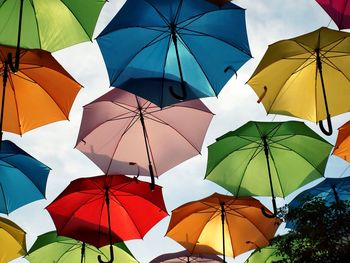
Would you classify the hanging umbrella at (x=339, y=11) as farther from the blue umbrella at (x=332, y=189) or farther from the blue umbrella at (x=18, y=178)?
the blue umbrella at (x=18, y=178)

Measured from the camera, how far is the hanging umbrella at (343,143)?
1087cm

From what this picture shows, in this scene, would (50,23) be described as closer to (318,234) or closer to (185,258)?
(318,234)

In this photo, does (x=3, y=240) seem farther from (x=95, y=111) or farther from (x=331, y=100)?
(x=331, y=100)

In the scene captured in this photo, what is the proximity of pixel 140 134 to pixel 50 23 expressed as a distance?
3.26 meters

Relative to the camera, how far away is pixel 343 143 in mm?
11031

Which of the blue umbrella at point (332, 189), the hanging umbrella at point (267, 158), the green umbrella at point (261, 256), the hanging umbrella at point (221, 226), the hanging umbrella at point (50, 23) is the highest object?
the hanging umbrella at point (50, 23)

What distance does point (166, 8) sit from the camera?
884 cm

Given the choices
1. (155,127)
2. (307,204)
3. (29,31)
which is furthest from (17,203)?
(307,204)

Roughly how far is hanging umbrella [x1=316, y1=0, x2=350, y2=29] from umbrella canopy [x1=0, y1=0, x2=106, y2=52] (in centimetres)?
379

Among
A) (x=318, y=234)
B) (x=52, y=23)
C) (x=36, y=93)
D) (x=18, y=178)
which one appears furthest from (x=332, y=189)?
(x=52, y=23)

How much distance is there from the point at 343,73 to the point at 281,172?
8.34 ft

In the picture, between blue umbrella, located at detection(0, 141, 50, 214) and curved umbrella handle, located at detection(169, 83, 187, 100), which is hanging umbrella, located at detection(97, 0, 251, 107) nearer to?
curved umbrella handle, located at detection(169, 83, 187, 100)

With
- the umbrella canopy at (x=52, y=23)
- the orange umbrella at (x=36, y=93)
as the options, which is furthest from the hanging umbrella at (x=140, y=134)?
the umbrella canopy at (x=52, y=23)

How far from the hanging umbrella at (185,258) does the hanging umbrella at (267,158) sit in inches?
110
